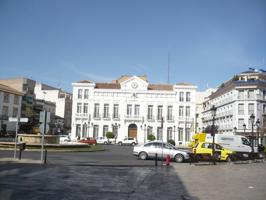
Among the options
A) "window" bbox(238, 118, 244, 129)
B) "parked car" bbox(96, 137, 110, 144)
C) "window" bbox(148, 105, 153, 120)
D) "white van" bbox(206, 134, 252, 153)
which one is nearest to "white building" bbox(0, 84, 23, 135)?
"parked car" bbox(96, 137, 110, 144)

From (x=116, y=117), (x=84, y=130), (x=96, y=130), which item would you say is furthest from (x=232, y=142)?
(x=84, y=130)

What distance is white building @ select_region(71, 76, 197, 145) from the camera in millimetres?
70562

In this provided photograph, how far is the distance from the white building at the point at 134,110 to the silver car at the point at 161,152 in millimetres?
43531

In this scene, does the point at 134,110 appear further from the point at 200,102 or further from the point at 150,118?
the point at 200,102

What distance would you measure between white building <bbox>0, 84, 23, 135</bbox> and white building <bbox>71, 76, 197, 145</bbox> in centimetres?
1345

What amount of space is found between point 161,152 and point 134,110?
Answer: 45.7 m

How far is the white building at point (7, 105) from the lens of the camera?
6962 cm

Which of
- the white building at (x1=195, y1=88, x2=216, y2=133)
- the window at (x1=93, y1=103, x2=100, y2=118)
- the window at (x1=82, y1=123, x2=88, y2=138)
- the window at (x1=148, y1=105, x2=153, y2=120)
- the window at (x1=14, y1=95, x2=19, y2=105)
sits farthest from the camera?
the white building at (x1=195, y1=88, x2=216, y2=133)

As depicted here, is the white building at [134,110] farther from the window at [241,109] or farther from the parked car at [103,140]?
the window at [241,109]

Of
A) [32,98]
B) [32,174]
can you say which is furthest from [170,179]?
[32,98]

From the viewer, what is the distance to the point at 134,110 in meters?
71.2

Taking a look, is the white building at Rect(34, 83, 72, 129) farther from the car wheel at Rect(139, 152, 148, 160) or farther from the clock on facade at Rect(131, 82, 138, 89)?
the car wheel at Rect(139, 152, 148, 160)

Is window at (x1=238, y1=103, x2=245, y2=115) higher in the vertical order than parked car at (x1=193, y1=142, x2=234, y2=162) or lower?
higher

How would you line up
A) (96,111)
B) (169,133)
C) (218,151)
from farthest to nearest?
1. (96,111)
2. (169,133)
3. (218,151)
